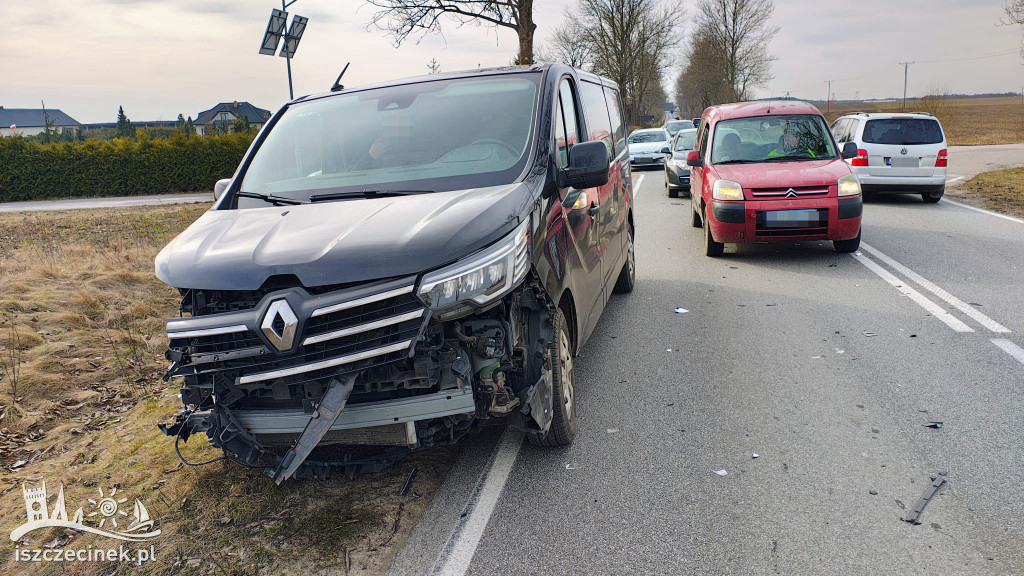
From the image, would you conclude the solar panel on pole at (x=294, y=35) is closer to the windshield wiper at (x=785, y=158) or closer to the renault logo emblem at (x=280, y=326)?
the windshield wiper at (x=785, y=158)

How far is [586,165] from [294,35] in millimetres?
16088

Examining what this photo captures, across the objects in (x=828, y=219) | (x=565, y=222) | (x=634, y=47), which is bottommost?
(x=828, y=219)

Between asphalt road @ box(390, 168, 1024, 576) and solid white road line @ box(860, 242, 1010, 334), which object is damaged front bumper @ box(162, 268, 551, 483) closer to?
asphalt road @ box(390, 168, 1024, 576)

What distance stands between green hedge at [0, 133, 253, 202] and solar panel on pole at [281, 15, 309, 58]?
12395 millimetres

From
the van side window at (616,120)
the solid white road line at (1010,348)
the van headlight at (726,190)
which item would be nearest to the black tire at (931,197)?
the van headlight at (726,190)

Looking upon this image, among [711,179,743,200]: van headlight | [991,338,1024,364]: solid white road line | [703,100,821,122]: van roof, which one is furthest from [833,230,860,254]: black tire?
[991,338,1024,364]: solid white road line

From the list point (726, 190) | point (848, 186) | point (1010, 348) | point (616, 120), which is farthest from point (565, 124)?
point (848, 186)

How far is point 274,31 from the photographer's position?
17266 mm

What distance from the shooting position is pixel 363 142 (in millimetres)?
4383

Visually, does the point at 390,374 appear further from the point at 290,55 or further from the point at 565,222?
the point at 290,55

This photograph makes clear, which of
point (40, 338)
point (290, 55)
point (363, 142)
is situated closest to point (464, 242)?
point (363, 142)

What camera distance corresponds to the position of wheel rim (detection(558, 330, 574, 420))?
3900 millimetres

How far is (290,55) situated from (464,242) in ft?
54.5

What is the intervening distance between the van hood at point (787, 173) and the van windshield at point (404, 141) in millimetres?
5087
